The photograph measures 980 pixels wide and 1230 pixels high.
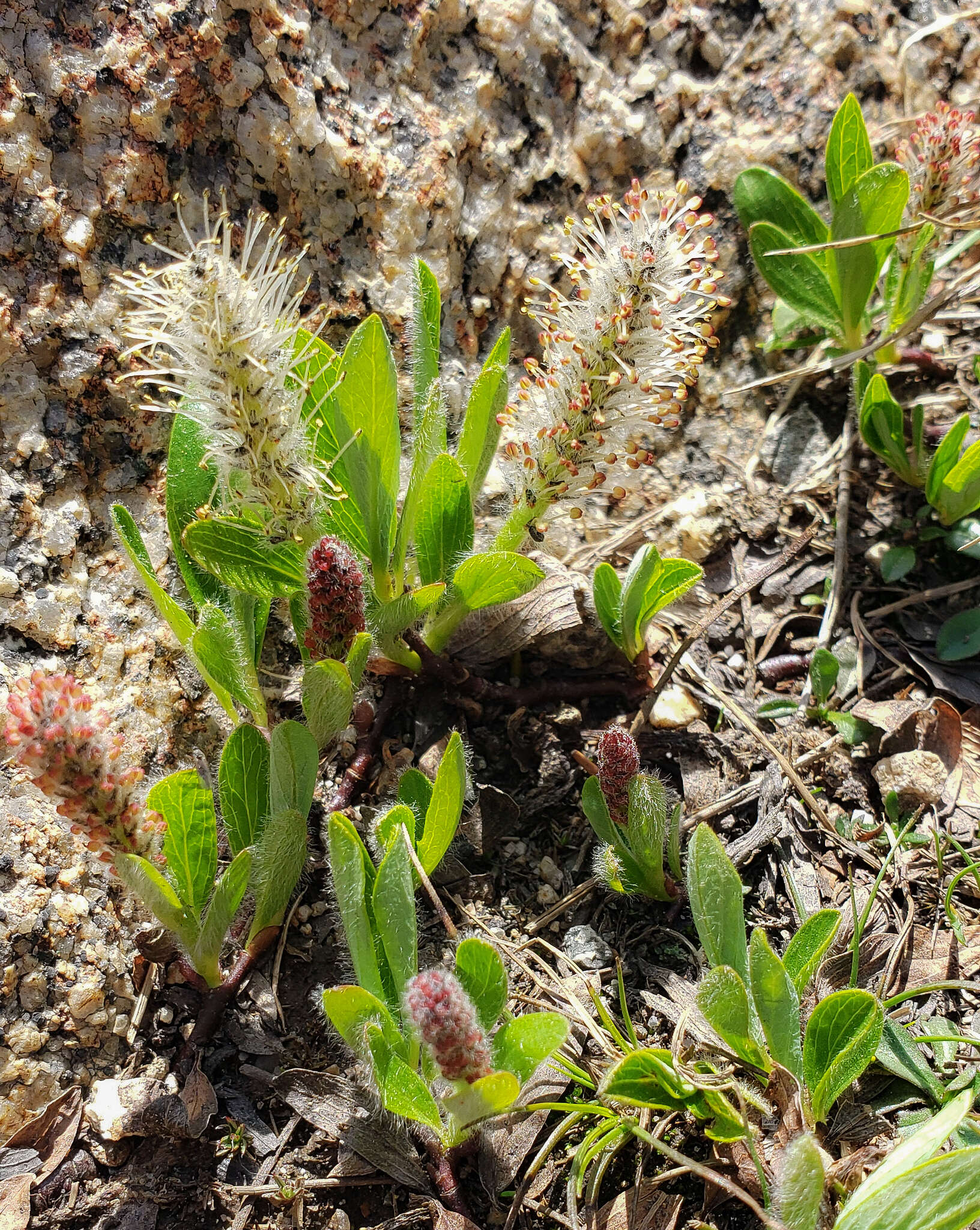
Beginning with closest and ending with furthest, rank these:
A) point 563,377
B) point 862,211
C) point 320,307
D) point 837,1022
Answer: point 837,1022
point 563,377
point 320,307
point 862,211

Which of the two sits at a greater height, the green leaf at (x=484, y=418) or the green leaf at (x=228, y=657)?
the green leaf at (x=484, y=418)

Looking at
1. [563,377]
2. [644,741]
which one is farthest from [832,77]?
[644,741]

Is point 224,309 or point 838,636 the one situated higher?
point 224,309

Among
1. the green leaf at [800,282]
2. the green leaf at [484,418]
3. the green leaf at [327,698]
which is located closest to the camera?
the green leaf at [327,698]

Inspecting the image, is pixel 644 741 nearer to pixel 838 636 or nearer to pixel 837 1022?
pixel 838 636

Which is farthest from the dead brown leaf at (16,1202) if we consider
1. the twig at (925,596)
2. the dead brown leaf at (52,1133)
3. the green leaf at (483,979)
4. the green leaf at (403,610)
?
the twig at (925,596)

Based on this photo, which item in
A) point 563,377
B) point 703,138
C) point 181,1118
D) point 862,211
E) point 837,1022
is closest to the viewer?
point 837,1022

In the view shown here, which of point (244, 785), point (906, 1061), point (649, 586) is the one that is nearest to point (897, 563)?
point (649, 586)

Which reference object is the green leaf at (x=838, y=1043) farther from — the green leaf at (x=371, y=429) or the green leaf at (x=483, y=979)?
the green leaf at (x=371, y=429)
